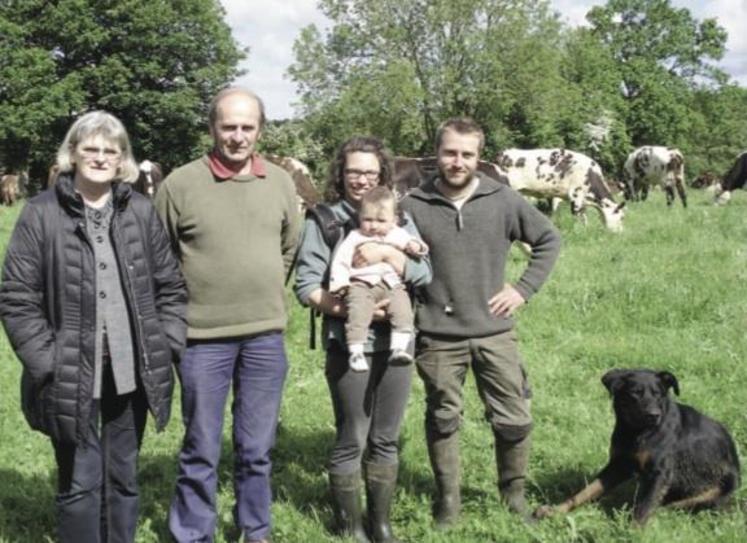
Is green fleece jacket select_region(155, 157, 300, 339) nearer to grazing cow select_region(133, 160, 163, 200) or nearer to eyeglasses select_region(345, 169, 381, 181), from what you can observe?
eyeglasses select_region(345, 169, 381, 181)

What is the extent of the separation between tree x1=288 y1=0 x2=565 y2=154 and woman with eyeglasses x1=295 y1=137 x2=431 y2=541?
108 ft

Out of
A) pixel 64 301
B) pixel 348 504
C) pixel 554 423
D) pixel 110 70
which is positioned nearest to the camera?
pixel 64 301

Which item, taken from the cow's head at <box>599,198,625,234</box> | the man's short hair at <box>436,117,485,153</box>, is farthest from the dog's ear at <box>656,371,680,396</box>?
the cow's head at <box>599,198,625,234</box>

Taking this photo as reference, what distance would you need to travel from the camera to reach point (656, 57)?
53.8 m

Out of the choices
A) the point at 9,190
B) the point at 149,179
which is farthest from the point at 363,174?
the point at 9,190

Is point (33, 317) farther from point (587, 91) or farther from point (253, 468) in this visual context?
point (587, 91)

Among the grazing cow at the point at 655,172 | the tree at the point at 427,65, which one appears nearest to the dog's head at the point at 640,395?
the grazing cow at the point at 655,172

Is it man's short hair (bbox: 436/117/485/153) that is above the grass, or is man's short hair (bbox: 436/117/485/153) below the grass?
above

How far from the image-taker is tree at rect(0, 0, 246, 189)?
34031mm

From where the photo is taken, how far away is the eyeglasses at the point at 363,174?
390cm

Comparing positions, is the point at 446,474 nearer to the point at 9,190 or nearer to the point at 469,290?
the point at 469,290

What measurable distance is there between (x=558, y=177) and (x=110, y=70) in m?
25.0

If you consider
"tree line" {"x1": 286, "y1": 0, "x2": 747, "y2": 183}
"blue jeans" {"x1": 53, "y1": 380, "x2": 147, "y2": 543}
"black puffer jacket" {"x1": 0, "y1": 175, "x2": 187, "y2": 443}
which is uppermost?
"tree line" {"x1": 286, "y1": 0, "x2": 747, "y2": 183}

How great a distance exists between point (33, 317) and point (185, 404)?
894 mm
